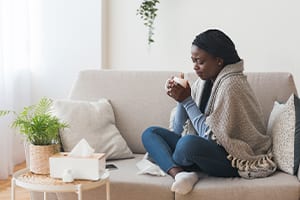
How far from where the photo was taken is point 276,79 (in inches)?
116

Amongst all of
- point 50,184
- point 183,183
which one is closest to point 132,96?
point 183,183

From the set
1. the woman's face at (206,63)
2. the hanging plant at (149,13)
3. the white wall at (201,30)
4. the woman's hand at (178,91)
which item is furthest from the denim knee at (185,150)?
the hanging plant at (149,13)

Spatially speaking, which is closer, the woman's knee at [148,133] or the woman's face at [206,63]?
the woman's face at [206,63]

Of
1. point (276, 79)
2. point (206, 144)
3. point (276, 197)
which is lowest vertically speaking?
point (276, 197)

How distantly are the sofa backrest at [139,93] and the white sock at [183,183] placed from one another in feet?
2.10

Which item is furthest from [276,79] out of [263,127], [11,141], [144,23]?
[11,141]

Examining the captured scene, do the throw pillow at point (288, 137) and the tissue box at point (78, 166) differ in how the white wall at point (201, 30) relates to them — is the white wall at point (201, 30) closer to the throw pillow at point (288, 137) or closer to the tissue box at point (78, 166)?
the throw pillow at point (288, 137)

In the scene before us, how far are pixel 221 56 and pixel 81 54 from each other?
5.71 ft

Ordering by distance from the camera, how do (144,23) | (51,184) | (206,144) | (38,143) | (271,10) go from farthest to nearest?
(144,23), (271,10), (206,144), (38,143), (51,184)

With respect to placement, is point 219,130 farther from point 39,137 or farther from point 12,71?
point 12,71

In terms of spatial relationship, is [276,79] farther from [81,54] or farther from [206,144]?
[81,54]

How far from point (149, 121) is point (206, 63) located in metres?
0.59

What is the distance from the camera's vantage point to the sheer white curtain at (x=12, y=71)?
12.5 feet

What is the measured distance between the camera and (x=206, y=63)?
2.61 metres
